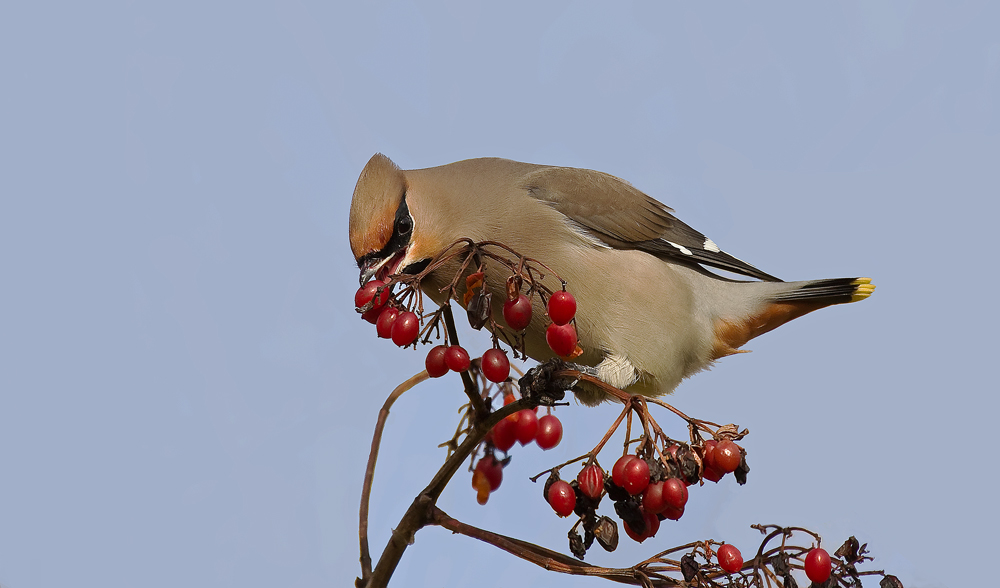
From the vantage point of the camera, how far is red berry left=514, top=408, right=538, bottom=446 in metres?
2.56

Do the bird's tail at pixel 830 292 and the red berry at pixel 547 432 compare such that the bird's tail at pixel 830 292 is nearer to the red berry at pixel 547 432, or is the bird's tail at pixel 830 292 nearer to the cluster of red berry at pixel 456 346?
the red berry at pixel 547 432

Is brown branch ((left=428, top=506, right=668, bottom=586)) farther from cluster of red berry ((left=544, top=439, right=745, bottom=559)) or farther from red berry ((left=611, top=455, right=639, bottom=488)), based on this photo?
red berry ((left=611, top=455, right=639, bottom=488))

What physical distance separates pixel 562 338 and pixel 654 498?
365mm

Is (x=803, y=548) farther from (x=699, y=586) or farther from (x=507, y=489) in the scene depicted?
(x=507, y=489)

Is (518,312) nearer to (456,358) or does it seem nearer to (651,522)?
(456,358)

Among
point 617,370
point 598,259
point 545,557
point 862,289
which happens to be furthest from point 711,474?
point 862,289

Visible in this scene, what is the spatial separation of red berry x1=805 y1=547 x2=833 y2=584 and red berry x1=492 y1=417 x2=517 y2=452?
0.95 meters

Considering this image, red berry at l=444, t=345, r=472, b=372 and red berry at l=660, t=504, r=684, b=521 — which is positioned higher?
red berry at l=444, t=345, r=472, b=372

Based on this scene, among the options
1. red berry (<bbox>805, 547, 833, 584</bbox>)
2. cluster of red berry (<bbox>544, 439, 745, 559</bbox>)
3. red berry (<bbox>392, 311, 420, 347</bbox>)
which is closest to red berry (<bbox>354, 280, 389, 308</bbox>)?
red berry (<bbox>392, 311, 420, 347</bbox>)

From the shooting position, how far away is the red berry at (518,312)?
177 centimetres

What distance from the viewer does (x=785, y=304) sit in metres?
3.29

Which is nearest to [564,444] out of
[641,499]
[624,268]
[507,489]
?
[507,489]

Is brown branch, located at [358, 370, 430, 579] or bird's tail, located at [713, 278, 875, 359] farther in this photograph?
bird's tail, located at [713, 278, 875, 359]

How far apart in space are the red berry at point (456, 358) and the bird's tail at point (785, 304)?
5.64 ft
